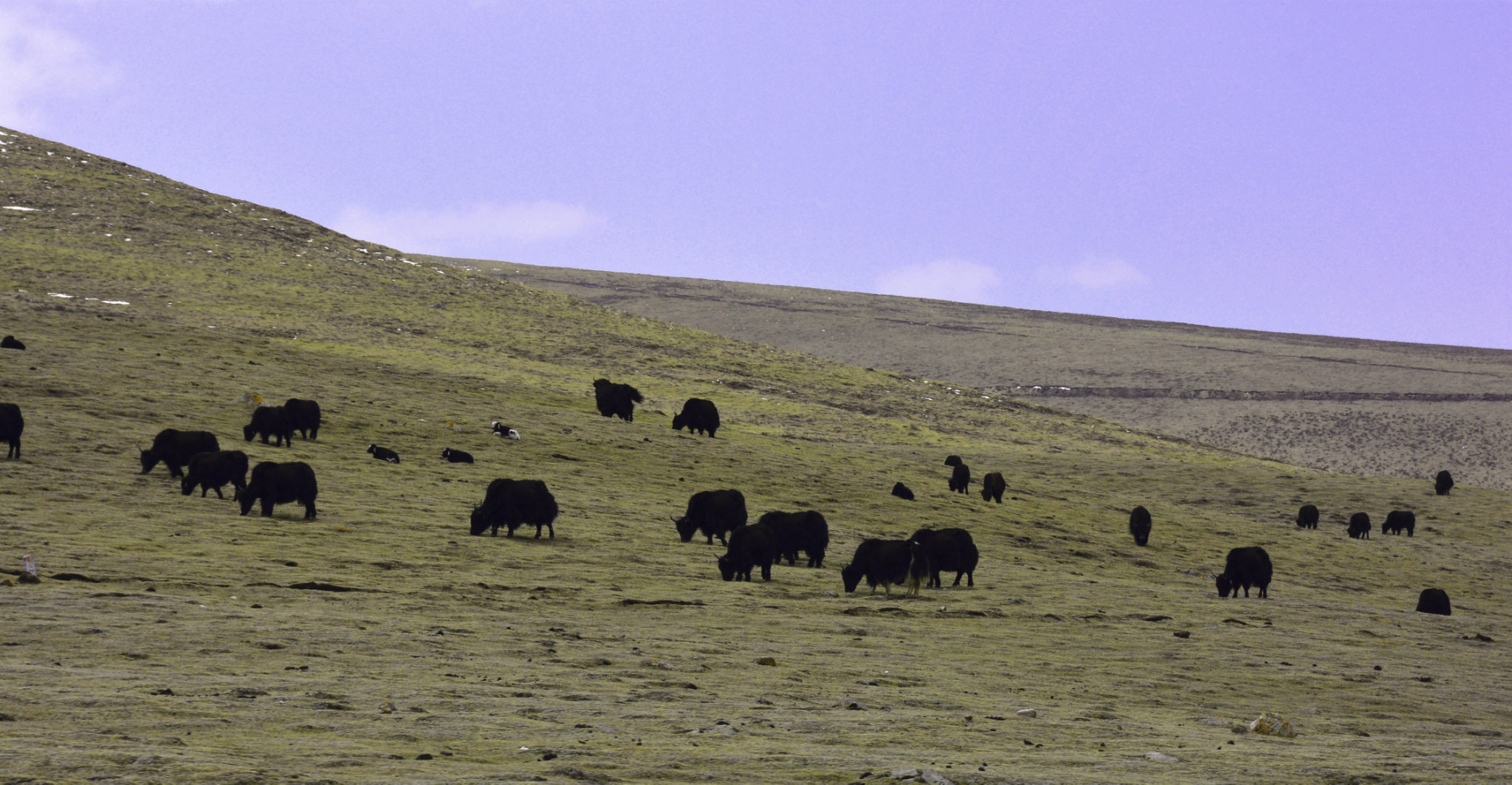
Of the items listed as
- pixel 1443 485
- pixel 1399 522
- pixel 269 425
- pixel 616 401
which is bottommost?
pixel 269 425

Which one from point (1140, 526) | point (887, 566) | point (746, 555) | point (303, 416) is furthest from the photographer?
point (1140, 526)

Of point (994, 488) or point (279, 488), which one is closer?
point (279, 488)

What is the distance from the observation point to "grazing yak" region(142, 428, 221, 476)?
18.7 meters

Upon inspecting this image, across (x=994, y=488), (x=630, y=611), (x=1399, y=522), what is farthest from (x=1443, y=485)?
(x=630, y=611)

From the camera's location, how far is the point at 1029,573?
774 inches

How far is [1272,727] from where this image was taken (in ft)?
29.4

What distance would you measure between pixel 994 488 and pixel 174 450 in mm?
17408

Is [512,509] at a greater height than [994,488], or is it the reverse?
[994,488]

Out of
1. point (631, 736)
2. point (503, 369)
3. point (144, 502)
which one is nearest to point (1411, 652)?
point (631, 736)

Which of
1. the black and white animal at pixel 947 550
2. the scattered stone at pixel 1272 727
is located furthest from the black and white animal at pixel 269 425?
the scattered stone at pixel 1272 727

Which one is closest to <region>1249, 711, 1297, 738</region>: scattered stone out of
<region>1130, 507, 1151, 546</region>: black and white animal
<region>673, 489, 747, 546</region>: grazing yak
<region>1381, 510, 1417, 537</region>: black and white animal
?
<region>673, 489, 747, 546</region>: grazing yak

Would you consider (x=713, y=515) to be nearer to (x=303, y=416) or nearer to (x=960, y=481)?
(x=303, y=416)

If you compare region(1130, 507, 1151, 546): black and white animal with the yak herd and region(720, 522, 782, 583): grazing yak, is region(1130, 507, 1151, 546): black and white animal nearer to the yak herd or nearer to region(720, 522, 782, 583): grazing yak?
the yak herd

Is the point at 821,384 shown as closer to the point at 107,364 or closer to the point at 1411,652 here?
the point at 107,364
